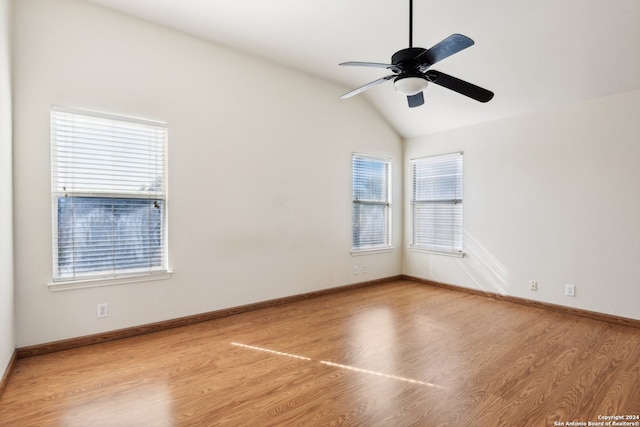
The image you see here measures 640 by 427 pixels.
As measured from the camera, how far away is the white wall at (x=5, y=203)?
219 centimetres

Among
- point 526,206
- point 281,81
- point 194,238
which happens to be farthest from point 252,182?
point 526,206

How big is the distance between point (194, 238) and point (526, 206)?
Result: 4.10 meters

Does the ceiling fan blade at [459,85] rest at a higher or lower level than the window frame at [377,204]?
higher

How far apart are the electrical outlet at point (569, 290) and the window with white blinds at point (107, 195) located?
457 cm

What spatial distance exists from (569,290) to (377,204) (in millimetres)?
2713

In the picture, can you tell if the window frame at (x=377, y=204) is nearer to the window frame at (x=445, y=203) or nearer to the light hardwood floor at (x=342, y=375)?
the window frame at (x=445, y=203)

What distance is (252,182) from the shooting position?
3877mm

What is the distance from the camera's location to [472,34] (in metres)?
3.22

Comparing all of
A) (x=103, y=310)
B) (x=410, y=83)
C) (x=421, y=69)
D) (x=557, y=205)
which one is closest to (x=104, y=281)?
(x=103, y=310)

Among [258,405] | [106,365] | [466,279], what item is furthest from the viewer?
[466,279]

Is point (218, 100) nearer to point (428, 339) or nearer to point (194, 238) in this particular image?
point (194, 238)

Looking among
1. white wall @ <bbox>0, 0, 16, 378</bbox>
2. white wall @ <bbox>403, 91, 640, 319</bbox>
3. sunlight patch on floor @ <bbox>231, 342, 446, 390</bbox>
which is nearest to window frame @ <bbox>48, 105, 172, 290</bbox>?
white wall @ <bbox>0, 0, 16, 378</bbox>

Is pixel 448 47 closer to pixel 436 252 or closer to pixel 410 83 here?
pixel 410 83

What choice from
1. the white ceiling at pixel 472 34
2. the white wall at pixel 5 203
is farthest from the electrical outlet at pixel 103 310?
the white ceiling at pixel 472 34
